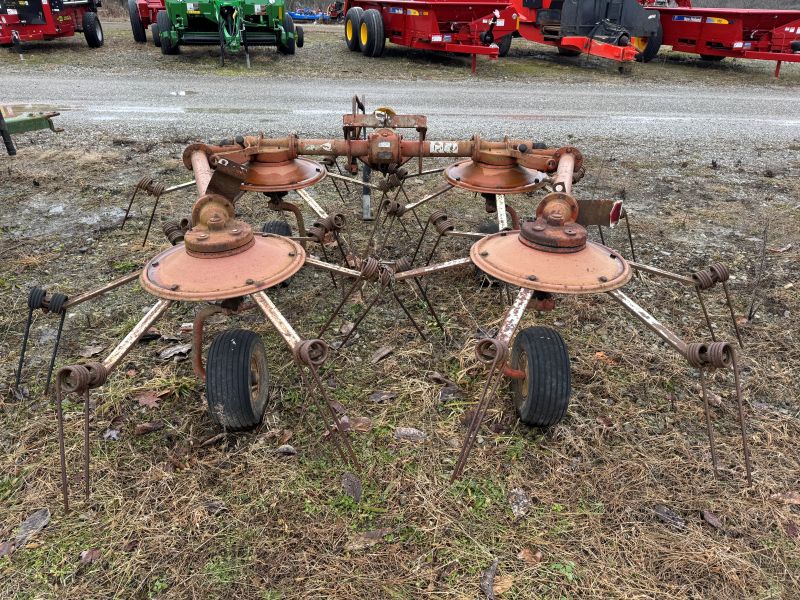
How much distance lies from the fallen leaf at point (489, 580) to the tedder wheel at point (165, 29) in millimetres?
12291

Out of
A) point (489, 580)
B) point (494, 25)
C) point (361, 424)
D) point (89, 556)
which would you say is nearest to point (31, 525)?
point (89, 556)

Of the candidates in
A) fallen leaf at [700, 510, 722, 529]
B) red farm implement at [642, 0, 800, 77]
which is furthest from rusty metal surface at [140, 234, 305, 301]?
red farm implement at [642, 0, 800, 77]

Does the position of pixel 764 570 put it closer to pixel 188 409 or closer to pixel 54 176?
pixel 188 409

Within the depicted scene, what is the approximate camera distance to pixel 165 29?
11539mm

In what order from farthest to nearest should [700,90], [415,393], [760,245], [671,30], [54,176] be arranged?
1. [671,30]
2. [700,90]
3. [54,176]
4. [760,245]
5. [415,393]

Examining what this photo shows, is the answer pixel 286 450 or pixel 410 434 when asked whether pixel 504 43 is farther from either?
pixel 286 450

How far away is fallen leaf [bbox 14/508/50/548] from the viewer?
6.88 feet

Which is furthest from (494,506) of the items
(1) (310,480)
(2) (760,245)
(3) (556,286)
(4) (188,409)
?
(2) (760,245)

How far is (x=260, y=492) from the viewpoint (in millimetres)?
2312

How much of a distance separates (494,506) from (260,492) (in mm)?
949

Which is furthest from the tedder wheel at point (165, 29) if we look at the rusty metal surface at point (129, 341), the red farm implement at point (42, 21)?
the rusty metal surface at point (129, 341)

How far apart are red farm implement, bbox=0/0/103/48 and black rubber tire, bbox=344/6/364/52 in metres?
5.73

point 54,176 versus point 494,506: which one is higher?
point 54,176

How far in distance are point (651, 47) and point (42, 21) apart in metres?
13.7
